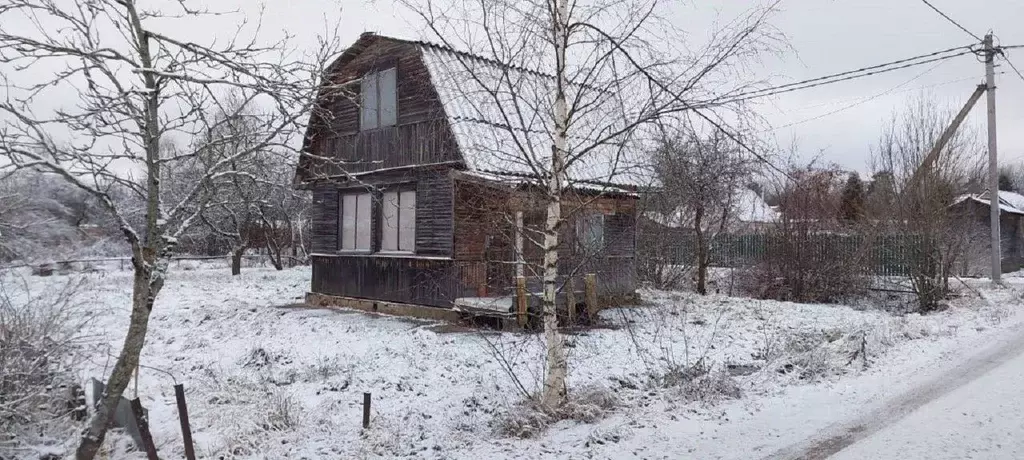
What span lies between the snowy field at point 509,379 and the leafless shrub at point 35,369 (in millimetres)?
303

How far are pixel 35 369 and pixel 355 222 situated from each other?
10.4 m

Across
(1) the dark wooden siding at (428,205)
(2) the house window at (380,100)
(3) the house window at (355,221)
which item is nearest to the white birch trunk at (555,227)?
(1) the dark wooden siding at (428,205)

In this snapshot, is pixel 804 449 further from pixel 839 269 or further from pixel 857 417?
pixel 839 269

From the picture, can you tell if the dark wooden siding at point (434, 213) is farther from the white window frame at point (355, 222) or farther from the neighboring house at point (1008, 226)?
the neighboring house at point (1008, 226)

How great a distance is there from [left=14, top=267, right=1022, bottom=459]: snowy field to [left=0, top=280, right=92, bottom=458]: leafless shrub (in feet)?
0.99

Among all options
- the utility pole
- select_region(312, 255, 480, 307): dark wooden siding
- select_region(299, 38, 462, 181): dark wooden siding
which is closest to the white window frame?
select_region(312, 255, 480, 307): dark wooden siding

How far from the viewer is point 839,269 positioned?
60.6 ft

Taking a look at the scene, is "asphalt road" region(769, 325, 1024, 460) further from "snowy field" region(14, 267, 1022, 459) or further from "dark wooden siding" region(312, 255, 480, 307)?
Answer: "dark wooden siding" region(312, 255, 480, 307)

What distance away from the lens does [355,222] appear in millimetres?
16359

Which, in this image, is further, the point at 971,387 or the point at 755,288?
the point at 755,288

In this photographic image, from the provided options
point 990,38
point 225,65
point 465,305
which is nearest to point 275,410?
point 225,65

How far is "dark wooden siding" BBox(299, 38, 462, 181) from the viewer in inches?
549

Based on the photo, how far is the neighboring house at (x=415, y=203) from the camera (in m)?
13.5

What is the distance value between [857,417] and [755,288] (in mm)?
13686
